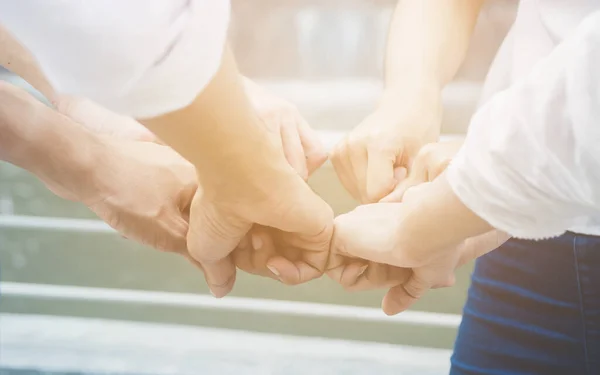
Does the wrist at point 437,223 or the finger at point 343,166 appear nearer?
the wrist at point 437,223

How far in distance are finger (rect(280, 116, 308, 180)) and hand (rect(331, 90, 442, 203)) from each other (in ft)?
0.21

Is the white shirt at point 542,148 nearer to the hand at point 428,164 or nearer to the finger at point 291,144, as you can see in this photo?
the hand at point 428,164

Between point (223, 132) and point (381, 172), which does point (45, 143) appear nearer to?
point (223, 132)

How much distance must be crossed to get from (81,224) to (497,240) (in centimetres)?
87

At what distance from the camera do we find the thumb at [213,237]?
487 mm

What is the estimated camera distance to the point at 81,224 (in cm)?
110

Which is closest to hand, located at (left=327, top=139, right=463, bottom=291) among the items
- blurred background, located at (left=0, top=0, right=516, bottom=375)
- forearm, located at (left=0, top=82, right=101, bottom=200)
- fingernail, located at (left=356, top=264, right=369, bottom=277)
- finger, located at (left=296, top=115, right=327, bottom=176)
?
fingernail, located at (left=356, top=264, right=369, bottom=277)

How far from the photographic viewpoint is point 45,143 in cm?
47

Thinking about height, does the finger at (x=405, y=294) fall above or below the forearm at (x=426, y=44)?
below

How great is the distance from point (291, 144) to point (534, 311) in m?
0.35

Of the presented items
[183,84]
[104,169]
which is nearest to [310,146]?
[104,169]

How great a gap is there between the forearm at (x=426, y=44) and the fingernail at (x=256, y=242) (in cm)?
24

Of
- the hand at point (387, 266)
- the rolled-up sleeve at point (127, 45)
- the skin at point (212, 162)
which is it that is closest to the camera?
the rolled-up sleeve at point (127, 45)

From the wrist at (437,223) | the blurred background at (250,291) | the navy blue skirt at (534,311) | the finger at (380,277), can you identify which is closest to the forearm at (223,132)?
the wrist at (437,223)
